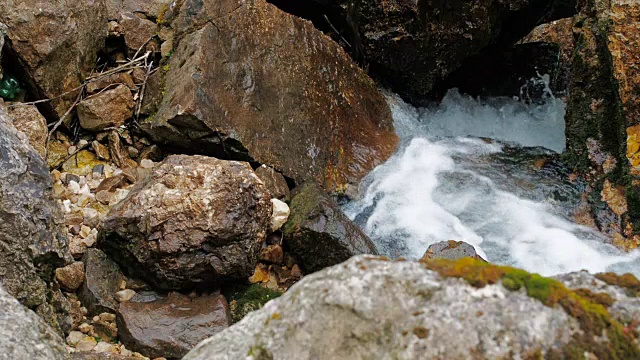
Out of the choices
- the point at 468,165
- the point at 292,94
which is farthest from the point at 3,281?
the point at 468,165

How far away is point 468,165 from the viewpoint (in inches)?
301

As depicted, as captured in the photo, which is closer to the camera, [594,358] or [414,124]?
[594,358]

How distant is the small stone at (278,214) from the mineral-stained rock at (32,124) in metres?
2.13

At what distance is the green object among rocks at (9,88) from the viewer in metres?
5.82

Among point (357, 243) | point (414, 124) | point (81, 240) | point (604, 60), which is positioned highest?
point (604, 60)

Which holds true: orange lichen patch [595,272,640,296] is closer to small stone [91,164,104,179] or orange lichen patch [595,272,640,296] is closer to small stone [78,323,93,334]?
small stone [78,323,93,334]

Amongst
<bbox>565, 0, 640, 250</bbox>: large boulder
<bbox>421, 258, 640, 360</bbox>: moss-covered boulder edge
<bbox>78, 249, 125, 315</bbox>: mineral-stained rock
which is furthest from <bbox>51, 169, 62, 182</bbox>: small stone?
<bbox>565, 0, 640, 250</bbox>: large boulder

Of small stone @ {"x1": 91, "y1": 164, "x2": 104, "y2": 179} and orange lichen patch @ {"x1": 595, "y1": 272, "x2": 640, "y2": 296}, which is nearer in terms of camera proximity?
orange lichen patch @ {"x1": 595, "y1": 272, "x2": 640, "y2": 296}

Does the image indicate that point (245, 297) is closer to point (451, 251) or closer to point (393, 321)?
point (451, 251)

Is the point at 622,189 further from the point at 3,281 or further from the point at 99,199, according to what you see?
the point at 3,281

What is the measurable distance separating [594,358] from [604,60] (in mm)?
5919

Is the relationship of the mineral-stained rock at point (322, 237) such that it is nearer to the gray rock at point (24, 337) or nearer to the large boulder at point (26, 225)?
the large boulder at point (26, 225)

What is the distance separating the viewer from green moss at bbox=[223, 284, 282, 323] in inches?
193

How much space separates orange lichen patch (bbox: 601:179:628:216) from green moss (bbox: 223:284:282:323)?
3.74m
